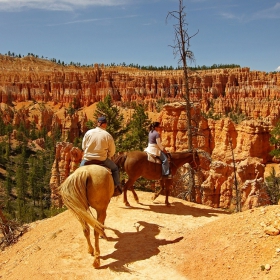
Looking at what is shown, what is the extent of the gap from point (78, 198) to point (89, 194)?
0.93ft

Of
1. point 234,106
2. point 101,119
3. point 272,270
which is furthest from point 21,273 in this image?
point 234,106

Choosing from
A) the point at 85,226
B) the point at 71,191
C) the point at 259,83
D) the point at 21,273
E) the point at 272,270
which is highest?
the point at 259,83

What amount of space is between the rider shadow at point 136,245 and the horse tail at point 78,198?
2.74 ft

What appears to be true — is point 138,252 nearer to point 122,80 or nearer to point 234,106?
point 234,106

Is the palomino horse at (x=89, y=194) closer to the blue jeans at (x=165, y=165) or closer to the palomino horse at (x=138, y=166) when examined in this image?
the palomino horse at (x=138, y=166)

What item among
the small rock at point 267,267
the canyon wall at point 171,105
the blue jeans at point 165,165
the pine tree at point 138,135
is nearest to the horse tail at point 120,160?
the blue jeans at point 165,165

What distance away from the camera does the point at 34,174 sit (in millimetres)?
49531

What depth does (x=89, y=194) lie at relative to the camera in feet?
23.0

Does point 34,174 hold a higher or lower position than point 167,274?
lower

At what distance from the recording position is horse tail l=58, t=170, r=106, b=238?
6.73 meters

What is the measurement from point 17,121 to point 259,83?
10032 centimetres

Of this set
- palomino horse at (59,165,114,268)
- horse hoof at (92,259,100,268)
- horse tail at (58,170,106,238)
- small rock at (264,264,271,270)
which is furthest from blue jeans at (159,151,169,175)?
small rock at (264,264,271,270)

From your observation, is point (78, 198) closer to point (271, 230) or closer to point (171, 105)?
point (271, 230)

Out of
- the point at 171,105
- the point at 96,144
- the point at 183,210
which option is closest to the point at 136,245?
the point at 96,144
